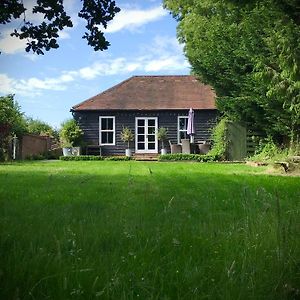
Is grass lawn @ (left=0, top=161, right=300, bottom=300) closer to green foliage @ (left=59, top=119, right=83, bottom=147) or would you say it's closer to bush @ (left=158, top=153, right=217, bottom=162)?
bush @ (left=158, top=153, right=217, bottom=162)

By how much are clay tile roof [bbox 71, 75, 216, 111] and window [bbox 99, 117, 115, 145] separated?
3.06 feet

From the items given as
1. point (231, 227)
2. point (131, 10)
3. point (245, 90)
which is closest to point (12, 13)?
point (131, 10)

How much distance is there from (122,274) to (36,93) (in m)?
1.23

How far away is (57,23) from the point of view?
3.03 metres

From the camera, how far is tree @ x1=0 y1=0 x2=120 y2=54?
294 cm

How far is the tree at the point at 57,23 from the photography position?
116 inches

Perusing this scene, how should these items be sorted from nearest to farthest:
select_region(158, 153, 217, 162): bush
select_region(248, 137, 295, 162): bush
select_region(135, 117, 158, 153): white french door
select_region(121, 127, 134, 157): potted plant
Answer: select_region(248, 137, 295, 162): bush, select_region(158, 153, 217, 162): bush, select_region(121, 127, 134, 157): potted plant, select_region(135, 117, 158, 153): white french door

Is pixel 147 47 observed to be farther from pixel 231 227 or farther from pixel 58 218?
pixel 58 218

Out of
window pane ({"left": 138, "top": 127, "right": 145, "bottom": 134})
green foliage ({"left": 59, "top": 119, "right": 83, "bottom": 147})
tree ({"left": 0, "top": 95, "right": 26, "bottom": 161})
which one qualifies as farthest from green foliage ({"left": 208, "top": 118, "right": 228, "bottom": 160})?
tree ({"left": 0, "top": 95, "right": 26, "bottom": 161})

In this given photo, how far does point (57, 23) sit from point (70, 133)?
2116 centimetres

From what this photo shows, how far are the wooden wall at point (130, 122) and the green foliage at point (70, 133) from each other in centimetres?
112

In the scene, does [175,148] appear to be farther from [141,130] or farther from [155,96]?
[155,96]

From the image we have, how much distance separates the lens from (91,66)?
9.52 feet

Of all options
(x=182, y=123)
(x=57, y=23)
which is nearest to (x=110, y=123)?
(x=182, y=123)
